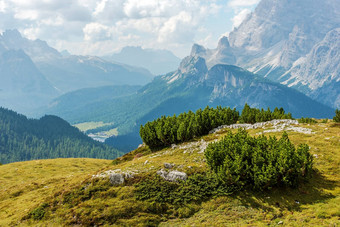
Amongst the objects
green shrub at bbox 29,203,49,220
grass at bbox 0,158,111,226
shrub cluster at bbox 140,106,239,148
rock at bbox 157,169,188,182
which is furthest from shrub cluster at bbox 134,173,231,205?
shrub cluster at bbox 140,106,239,148

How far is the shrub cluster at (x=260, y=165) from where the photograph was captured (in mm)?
32219

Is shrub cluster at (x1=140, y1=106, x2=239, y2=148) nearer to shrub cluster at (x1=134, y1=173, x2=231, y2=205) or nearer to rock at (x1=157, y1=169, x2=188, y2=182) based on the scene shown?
rock at (x1=157, y1=169, x2=188, y2=182)

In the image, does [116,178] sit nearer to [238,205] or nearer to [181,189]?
[181,189]

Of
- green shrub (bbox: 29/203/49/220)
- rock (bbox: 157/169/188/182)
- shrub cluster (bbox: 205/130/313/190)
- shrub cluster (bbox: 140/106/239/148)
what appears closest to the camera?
shrub cluster (bbox: 205/130/313/190)

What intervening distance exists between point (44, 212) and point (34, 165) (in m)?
57.5

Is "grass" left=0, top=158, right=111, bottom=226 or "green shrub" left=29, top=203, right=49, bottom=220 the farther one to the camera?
"grass" left=0, top=158, right=111, bottom=226

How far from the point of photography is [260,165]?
112 ft

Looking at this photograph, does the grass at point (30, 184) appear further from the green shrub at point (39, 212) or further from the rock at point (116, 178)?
the rock at point (116, 178)

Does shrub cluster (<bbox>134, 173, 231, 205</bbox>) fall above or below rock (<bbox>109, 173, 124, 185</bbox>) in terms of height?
below

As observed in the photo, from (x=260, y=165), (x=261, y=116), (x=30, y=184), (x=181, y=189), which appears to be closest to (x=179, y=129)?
(x=181, y=189)

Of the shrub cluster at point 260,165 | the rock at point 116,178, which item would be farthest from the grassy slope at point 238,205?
the shrub cluster at point 260,165

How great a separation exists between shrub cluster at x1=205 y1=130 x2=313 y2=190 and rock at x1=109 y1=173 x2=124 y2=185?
1554 centimetres

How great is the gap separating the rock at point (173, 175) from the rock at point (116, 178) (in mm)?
→ 6502

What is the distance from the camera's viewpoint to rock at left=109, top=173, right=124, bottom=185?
130 ft
